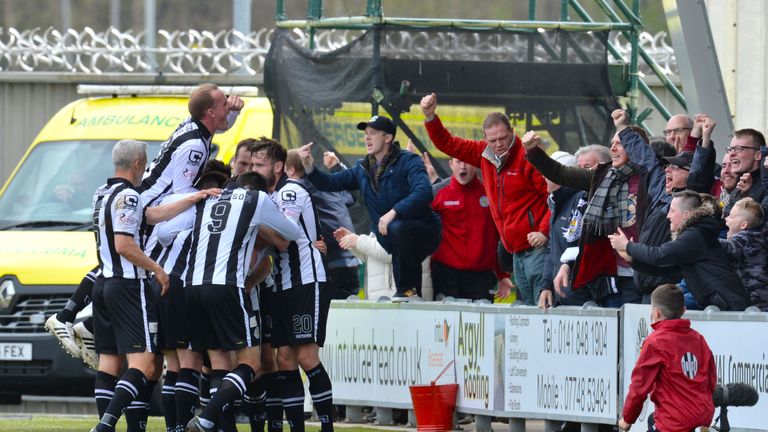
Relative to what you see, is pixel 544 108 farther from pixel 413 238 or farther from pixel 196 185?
pixel 196 185

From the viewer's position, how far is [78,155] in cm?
1681

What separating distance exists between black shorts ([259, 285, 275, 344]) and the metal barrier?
6.28 feet

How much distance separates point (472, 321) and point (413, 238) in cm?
86

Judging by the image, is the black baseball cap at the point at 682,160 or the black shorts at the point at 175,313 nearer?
the black shorts at the point at 175,313

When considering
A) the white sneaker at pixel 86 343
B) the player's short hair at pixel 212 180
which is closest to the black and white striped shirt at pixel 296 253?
the player's short hair at pixel 212 180

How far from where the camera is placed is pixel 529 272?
43.4 feet

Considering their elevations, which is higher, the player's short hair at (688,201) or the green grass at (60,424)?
the player's short hair at (688,201)

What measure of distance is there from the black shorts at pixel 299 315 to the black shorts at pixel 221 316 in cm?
45

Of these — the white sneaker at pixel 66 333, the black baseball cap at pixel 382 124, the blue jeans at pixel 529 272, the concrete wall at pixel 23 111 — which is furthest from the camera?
the concrete wall at pixel 23 111

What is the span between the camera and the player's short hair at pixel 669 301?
31.9ft

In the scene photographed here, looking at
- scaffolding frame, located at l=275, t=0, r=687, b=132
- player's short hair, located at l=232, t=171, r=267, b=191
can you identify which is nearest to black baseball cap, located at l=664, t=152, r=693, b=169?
player's short hair, located at l=232, t=171, r=267, b=191

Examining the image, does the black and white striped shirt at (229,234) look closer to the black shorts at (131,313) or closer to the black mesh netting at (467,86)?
the black shorts at (131,313)

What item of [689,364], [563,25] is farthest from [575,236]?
[563,25]

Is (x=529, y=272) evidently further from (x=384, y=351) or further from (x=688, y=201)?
(x=688, y=201)
